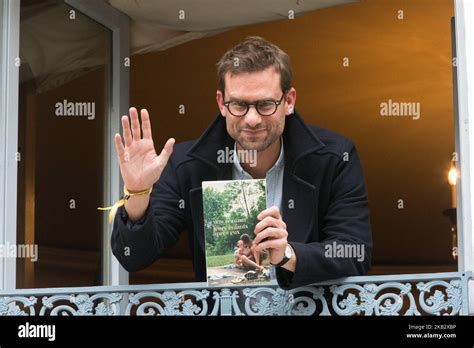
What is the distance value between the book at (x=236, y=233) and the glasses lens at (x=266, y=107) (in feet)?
1.22

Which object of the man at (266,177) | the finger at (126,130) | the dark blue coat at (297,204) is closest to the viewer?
the finger at (126,130)

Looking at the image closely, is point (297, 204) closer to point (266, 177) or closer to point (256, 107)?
point (266, 177)

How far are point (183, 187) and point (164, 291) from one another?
535 mm

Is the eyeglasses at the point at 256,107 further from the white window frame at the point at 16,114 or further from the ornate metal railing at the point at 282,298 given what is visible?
the white window frame at the point at 16,114

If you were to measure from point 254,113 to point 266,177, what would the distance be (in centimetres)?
31

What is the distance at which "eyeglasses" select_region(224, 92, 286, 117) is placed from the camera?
4.79m

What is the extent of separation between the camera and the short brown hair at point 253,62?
484 cm

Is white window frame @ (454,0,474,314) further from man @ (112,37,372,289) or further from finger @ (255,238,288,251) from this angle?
finger @ (255,238,288,251)

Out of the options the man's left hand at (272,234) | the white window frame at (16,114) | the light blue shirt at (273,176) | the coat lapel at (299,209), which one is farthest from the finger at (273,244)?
the white window frame at (16,114)

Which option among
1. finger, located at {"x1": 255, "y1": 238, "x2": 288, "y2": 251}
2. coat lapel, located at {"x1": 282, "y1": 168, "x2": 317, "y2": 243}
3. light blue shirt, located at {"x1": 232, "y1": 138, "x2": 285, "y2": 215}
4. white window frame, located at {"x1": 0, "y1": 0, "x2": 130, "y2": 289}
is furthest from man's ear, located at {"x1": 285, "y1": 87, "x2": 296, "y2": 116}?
white window frame, located at {"x1": 0, "y1": 0, "x2": 130, "y2": 289}

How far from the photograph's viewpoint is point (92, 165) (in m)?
5.73
